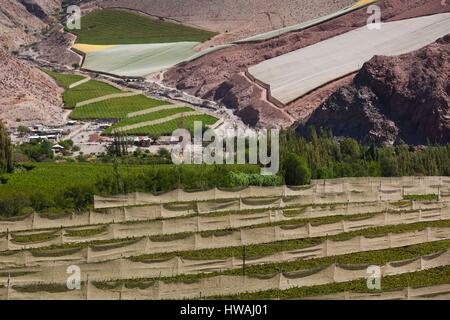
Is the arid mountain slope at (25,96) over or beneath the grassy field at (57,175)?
over

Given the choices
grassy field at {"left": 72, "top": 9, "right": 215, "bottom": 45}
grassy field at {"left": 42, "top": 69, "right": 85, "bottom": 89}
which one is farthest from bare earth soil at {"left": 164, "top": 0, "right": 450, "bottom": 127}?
grassy field at {"left": 72, "top": 9, "right": 215, "bottom": 45}

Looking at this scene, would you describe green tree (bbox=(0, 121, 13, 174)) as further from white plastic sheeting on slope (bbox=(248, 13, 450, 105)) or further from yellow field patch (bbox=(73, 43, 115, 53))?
yellow field patch (bbox=(73, 43, 115, 53))

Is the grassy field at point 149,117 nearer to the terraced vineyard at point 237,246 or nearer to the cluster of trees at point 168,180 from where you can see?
the cluster of trees at point 168,180

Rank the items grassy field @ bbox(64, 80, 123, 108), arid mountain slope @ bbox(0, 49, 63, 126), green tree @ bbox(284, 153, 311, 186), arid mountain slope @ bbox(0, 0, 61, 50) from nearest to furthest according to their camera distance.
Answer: green tree @ bbox(284, 153, 311, 186)
arid mountain slope @ bbox(0, 49, 63, 126)
grassy field @ bbox(64, 80, 123, 108)
arid mountain slope @ bbox(0, 0, 61, 50)

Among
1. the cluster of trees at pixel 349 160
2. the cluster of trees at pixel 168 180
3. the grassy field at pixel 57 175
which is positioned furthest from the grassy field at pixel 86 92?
the cluster of trees at pixel 168 180

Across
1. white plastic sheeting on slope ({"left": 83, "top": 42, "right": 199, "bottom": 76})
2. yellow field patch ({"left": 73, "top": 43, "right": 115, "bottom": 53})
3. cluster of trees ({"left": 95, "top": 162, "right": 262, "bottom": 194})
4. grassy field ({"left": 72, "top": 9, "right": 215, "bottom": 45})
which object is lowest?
cluster of trees ({"left": 95, "top": 162, "right": 262, "bottom": 194})

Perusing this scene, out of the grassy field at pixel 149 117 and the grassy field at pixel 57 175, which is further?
the grassy field at pixel 149 117
